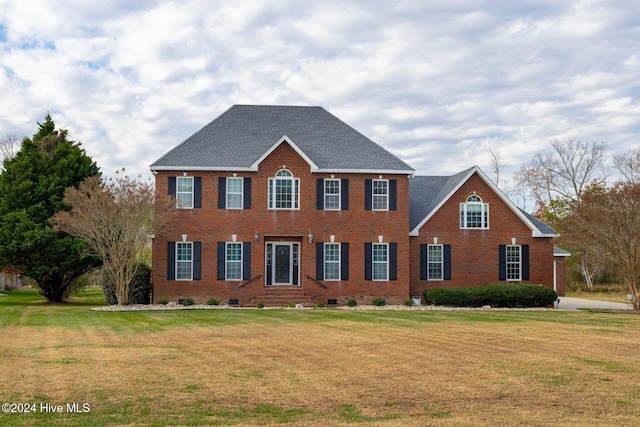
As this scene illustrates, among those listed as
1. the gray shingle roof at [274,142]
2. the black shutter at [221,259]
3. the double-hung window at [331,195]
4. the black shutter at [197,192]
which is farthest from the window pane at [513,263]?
the black shutter at [197,192]

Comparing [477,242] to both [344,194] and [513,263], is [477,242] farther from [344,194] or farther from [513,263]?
[344,194]

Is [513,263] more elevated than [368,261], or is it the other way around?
[368,261]

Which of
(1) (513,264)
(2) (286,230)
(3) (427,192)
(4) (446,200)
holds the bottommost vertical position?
(1) (513,264)

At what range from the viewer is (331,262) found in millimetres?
31375

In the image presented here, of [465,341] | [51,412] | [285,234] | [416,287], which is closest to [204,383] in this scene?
[51,412]

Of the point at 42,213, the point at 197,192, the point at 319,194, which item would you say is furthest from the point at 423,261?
the point at 42,213

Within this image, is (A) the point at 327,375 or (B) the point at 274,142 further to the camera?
(B) the point at 274,142

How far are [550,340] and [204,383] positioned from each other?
9259 millimetres

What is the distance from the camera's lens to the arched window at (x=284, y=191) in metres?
31.0

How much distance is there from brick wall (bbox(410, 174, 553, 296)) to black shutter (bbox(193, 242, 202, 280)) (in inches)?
373

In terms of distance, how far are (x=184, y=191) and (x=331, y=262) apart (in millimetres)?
7086

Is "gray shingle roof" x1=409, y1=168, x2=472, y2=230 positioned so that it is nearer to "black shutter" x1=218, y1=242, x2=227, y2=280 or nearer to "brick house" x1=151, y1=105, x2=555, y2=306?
"brick house" x1=151, y1=105, x2=555, y2=306

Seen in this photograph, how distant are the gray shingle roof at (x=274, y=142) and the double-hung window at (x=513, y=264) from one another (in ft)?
20.2

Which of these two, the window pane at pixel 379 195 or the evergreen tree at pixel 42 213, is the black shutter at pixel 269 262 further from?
the evergreen tree at pixel 42 213
